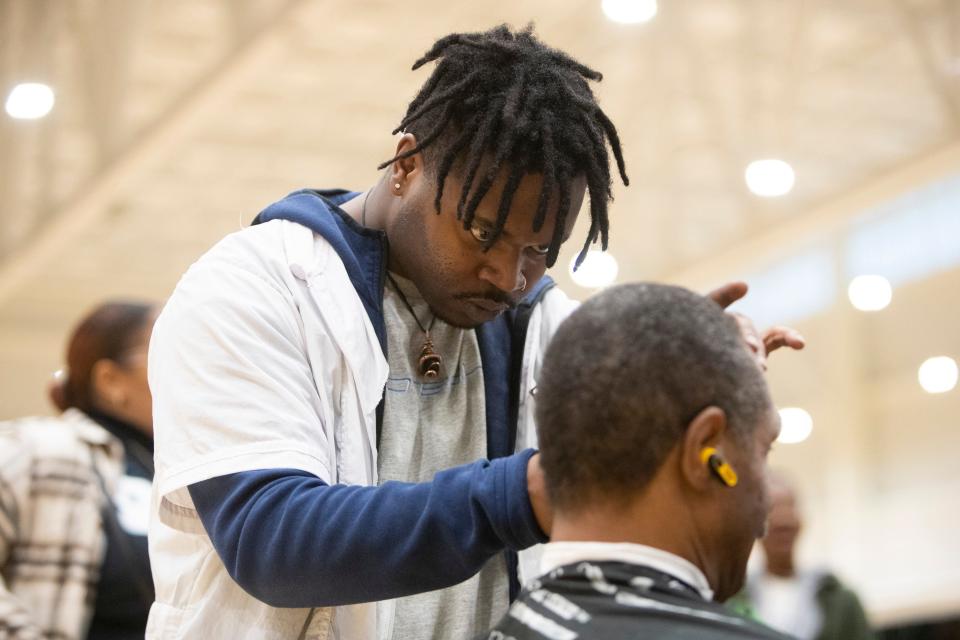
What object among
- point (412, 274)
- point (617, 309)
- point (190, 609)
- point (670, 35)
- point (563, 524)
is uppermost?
point (670, 35)

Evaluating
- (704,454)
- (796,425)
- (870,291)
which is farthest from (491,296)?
(796,425)

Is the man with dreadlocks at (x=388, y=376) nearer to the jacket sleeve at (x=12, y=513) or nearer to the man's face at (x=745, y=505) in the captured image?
the man's face at (x=745, y=505)

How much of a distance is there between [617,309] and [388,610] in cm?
63

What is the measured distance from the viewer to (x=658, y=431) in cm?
159

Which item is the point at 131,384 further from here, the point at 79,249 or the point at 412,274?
the point at 79,249

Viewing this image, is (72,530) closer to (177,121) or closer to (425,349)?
(425,349)

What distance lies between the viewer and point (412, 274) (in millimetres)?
2199

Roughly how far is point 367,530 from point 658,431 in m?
0.39

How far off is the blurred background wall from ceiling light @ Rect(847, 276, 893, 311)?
1.2 inches

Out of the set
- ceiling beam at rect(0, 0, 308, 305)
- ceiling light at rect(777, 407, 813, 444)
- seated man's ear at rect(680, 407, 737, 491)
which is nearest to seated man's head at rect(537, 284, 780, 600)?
seated man's ear at rect(680, 407, 737, 491)

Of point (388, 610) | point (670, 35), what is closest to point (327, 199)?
point (388, 610)

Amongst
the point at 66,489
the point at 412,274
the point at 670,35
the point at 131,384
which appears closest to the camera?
the point at 412,274

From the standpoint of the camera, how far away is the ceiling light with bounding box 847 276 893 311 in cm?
1578

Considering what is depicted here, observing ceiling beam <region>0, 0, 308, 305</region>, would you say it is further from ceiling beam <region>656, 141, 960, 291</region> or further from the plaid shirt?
the plaid shirt
